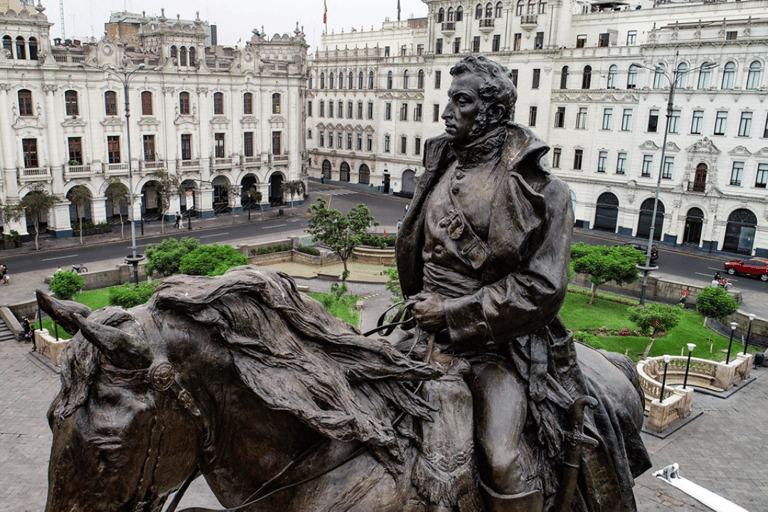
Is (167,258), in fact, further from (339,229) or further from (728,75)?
(728,75)

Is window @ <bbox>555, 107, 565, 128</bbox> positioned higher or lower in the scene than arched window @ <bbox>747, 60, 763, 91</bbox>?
lower

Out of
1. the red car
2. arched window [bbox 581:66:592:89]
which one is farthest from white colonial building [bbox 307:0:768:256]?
the red car

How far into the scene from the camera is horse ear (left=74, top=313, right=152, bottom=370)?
4.26 meters

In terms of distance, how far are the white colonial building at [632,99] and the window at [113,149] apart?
29.7m

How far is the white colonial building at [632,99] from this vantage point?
162 ft

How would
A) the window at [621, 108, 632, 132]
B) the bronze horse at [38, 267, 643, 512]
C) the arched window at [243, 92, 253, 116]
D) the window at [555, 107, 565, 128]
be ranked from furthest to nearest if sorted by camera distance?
the arched window at [243, 92, 253, 116]
the window at [555, 107, 565, 128]
the window at [621, 108, 632, 132]
the bronze horse at [38, 267, 643, 512]

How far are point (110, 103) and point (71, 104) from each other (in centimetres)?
298

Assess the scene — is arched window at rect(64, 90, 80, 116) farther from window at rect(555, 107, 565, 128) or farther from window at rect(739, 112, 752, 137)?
window at rect(739, 112, 752, 137)

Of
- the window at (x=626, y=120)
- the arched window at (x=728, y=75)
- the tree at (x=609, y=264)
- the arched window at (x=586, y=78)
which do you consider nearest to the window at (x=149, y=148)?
the arched window at (x=586, y=78)

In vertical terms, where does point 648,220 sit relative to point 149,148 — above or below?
below

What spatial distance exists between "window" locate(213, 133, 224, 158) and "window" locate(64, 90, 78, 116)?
11.9 m

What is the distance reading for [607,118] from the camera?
184 ft

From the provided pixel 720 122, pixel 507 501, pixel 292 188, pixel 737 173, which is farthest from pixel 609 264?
pixel 292 188

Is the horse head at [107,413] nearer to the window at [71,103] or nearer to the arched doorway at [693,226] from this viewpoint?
the window at [71,103]
